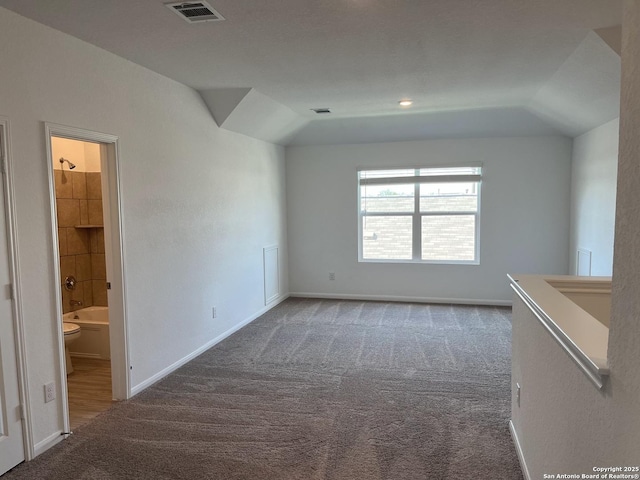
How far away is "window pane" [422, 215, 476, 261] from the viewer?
618 cm

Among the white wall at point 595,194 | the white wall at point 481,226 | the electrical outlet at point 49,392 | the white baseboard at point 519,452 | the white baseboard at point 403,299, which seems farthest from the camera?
the white baseboard at point 403,299

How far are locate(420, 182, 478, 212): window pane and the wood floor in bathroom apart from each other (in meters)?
4.53

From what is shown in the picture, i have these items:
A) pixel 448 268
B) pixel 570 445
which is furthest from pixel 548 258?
pixel 570 445

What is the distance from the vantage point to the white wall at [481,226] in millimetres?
5844

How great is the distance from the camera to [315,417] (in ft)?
9.57

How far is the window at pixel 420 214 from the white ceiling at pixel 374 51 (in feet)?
4.29

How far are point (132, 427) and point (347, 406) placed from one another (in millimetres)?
1457

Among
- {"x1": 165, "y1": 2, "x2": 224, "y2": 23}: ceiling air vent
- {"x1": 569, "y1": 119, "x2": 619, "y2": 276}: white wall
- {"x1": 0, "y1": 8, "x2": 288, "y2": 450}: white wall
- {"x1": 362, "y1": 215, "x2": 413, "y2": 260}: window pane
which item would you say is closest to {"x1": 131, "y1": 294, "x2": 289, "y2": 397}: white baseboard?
{"x1": 0, "y1": 8, "x2": 288, "y2": 450}: white wall

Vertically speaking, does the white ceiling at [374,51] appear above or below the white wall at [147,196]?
above

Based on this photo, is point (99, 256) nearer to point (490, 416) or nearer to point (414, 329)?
point (414, 329)

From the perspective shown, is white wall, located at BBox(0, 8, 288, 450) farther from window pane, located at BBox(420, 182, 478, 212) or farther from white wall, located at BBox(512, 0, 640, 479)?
white wall, located at BBox(512, 0, 640, 479)

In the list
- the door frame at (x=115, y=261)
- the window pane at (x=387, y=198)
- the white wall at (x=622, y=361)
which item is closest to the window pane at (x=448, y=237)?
the window pane at (x=387, y=198)

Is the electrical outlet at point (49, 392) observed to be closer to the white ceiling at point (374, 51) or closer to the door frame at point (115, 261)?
the door frame at point (115, 261)

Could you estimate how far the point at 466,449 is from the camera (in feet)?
8.25
